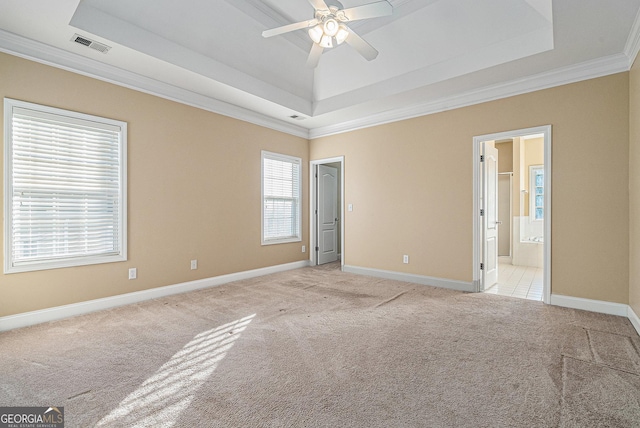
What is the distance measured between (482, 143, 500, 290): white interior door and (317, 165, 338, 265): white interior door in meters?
3.16

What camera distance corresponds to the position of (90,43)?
303 centimetres

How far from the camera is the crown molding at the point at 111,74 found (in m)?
2.96

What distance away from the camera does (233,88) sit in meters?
4.13

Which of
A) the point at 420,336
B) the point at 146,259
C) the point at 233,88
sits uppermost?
the point at 233,88

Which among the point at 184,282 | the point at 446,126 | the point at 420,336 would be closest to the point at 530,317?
the point at 420,336

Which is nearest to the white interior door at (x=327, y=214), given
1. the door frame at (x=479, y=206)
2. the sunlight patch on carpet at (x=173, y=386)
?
the door frame at (x=479, y=206)

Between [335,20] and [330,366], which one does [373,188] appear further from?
[330,366]

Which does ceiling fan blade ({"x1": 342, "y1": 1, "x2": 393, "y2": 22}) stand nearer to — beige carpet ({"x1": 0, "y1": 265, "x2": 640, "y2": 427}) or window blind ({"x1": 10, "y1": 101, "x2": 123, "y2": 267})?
beige carpet ({"x1": 0, "y1": 265, "x2": 640, "y2": 427})

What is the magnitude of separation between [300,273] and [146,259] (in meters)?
2.60

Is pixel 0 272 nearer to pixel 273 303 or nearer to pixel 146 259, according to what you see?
pixel 146 259

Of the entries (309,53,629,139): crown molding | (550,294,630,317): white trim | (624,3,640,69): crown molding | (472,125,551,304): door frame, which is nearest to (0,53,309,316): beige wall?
(309,53,629,139): crown molding

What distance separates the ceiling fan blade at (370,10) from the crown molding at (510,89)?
2370 mm

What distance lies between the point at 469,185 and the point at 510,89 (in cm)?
132

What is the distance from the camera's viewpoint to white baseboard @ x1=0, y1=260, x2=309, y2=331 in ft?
9.78
